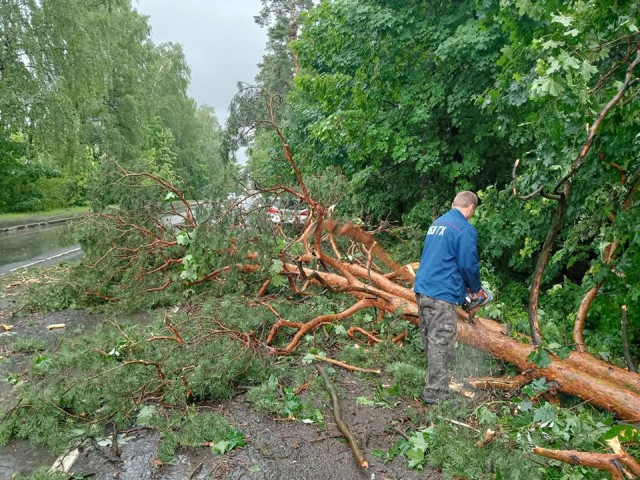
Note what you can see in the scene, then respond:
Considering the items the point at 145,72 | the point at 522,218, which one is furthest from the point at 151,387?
Result: the point at 145,72

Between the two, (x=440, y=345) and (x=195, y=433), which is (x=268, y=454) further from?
(x=440, y=345)

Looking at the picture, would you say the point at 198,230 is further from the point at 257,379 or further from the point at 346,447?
the point at 346,447

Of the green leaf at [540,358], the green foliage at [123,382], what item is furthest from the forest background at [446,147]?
the green foliage at [123,382]

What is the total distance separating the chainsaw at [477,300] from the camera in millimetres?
3703

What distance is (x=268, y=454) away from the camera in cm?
303

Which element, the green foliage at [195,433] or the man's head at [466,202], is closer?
the green foliage at [195,433]

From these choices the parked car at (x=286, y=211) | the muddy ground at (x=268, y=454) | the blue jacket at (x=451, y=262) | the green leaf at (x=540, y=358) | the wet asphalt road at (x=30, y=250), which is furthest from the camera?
the wet asphalt road at (x=30, y=250)

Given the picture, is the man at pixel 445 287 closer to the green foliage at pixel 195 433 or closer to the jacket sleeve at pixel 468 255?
the jacket sleeve at pixel 468 255

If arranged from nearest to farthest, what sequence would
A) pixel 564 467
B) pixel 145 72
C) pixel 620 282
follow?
1. pixel 564 467
2. pixel 620 282
3. pixel 145 72

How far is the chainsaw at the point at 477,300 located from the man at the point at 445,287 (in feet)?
0.66

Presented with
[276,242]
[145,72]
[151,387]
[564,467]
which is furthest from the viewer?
[145,72]

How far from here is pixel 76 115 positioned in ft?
50.5

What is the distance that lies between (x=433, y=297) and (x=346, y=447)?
3.96 ft

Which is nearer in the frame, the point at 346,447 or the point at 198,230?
the point at 346,447
